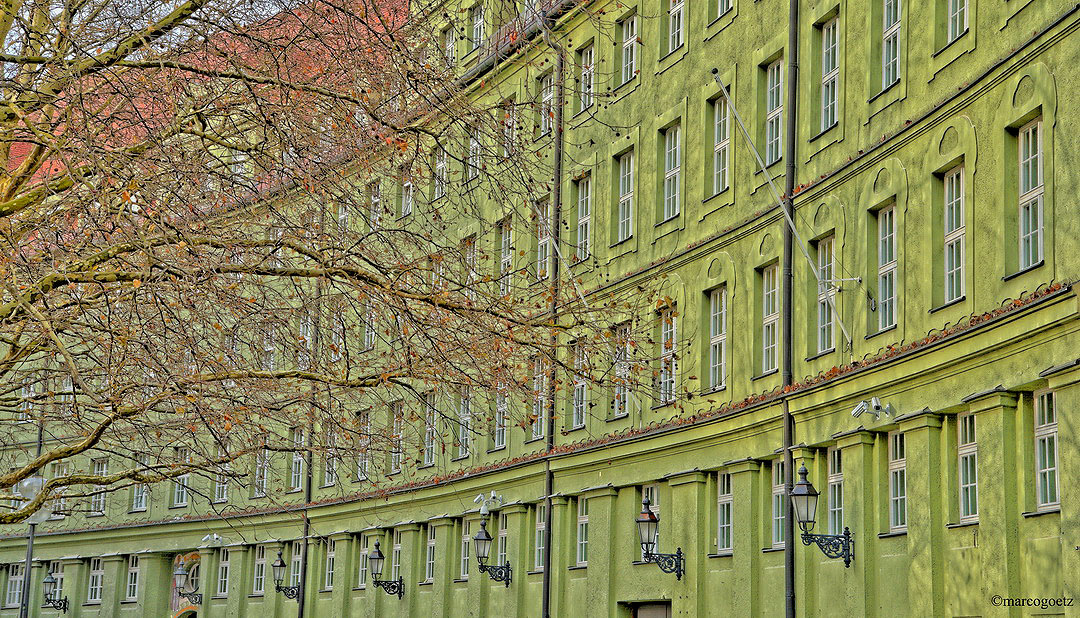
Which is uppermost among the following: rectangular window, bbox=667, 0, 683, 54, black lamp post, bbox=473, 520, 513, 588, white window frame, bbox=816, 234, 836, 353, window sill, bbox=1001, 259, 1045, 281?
rectangular window, bbox=667, 0, 683, 54

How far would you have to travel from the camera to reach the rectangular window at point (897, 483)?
65.4 ft

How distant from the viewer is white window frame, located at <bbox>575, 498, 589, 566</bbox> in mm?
29266

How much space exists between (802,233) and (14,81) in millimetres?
13701

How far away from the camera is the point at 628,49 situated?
2991cm

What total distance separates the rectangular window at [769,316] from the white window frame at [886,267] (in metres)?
2.87

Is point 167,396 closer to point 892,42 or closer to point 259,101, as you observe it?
point 259,101

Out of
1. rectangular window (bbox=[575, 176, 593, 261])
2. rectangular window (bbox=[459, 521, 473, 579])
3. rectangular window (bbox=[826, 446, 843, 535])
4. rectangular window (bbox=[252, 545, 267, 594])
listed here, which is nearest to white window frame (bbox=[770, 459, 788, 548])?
rectangular window (bbox=[826, 446, 843, 535])

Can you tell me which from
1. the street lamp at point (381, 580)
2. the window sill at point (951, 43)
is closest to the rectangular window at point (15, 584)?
the street lamp at point (381, 580)

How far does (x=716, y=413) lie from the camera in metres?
24.8

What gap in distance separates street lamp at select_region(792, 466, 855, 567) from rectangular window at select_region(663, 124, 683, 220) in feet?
26.7

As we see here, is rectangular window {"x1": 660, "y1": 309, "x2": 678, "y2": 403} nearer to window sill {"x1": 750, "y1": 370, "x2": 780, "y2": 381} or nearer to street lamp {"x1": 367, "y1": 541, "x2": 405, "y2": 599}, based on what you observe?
window sill {"x1": 750, "y1": 370, "x2": 780, "y2": 381}

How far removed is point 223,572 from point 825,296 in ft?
95.5

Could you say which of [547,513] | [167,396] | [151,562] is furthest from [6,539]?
[167,396]

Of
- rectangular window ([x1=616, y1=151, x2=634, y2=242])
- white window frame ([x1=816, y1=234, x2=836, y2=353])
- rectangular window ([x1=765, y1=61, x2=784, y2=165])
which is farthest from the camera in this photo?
rectangular window ([x1=616, y1=151, x2=634, y2=242])
